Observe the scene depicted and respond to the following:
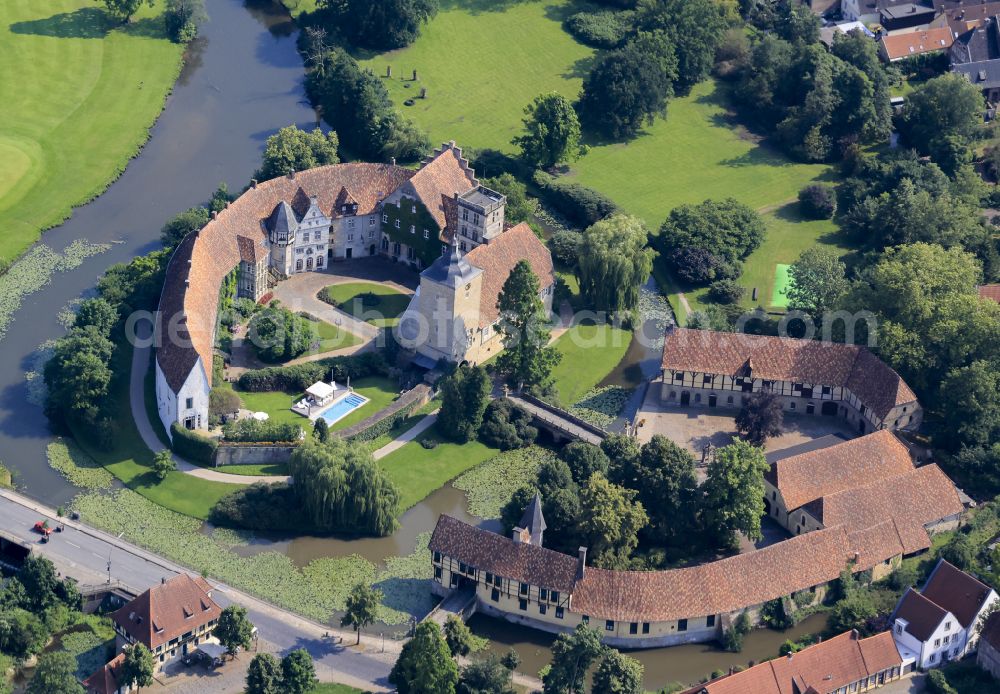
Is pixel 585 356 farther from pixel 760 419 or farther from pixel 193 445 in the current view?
pixel 193 445

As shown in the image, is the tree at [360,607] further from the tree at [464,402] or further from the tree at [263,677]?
the tree at [464,402]

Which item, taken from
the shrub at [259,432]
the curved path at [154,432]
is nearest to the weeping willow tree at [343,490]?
the curved path at [154,432]

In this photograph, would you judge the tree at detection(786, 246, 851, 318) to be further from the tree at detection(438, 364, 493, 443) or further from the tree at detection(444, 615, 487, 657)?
the tree at detection(444, 615, 487, 657)

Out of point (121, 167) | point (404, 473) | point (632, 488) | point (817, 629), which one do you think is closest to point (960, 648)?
point (817, 629)

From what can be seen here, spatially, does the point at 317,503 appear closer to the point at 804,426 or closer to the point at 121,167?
the point at 804,426

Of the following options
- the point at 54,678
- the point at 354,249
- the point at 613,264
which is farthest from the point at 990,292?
the point at 54,678

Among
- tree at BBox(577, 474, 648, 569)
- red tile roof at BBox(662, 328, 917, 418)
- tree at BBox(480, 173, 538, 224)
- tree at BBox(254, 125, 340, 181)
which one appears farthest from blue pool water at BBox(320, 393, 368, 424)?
tree at BBox(254, 125, 340, 181)
